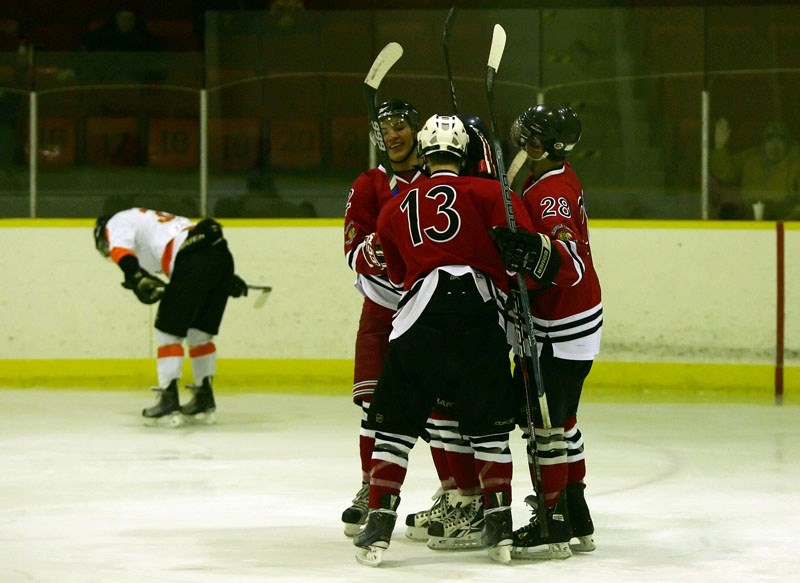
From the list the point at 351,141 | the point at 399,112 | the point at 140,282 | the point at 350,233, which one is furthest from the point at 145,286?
the point at 399,112

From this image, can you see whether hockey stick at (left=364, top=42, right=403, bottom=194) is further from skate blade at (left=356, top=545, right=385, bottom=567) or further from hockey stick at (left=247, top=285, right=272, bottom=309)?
hockey stick at (left=247, top=285, right=272, bottom=309)

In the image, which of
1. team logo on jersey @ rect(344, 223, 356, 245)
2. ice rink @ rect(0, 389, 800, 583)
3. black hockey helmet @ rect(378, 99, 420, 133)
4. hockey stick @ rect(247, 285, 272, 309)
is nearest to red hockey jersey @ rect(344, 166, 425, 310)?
team logo on jersey @ rect(344, 223, 356, 245)

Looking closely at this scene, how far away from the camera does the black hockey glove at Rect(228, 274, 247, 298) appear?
7031 mm

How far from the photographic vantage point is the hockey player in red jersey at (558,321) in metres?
4.01

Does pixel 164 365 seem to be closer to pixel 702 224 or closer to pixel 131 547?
pixel 131 547

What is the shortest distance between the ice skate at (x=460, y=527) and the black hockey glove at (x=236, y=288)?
3035mm

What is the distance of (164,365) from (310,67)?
2692 mm

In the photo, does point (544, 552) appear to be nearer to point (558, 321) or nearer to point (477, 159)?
point (558, 321)

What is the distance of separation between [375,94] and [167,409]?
279 cm

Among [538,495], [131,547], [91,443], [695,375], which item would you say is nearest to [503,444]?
[538,495]

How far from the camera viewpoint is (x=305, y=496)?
503 cm

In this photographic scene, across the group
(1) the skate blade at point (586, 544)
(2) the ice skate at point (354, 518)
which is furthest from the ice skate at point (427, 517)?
(1) the skate blade at point (586, 544)

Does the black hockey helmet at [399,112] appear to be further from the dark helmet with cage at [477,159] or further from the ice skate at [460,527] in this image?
the ice skate at [460,527]

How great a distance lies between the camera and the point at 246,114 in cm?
871
